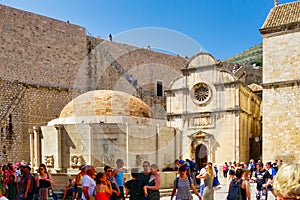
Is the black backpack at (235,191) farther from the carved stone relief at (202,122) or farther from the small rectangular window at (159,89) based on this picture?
the small rectangular window at (159,89)

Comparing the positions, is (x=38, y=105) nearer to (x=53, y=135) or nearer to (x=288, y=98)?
(x=53, y=135)

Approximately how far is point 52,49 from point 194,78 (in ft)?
31.5

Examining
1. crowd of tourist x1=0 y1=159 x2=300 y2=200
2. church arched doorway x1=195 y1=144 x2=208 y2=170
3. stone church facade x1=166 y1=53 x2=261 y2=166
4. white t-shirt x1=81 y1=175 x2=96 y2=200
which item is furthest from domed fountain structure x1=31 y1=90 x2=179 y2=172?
church arched doorway x1=195 y1=144 x2=208 y2=170

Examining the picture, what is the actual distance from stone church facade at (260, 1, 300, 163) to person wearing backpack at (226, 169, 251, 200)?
12821 millimetres

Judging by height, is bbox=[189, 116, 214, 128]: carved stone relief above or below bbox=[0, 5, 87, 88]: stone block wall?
below

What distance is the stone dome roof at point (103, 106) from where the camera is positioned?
35.7ft

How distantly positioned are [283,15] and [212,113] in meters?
7.29

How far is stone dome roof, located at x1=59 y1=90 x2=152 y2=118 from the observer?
10883mm

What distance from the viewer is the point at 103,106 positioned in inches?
432

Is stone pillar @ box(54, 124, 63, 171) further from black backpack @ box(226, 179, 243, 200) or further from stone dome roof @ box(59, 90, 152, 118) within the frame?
black backpack @ box(226, 179, 243, 200)

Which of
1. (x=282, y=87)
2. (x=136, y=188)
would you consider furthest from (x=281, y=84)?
(x=136, y=188)

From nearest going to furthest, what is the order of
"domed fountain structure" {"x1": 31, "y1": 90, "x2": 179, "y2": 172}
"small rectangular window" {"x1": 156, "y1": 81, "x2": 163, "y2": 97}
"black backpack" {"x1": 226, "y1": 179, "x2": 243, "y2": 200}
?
"black backpack" {"x1": 226, "y1": 179, "x2": 243, "y2": 200}
"domed fountain structure" {"x1": 31, "y1": 90, "x2": 179, "y2": 172}
"small rectangular window" {"x1": 156, "y1": 81, "x2": 163, "y2": 97}

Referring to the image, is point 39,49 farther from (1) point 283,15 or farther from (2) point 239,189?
(2) point 239,189

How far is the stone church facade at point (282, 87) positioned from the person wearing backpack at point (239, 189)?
12.8 metres
